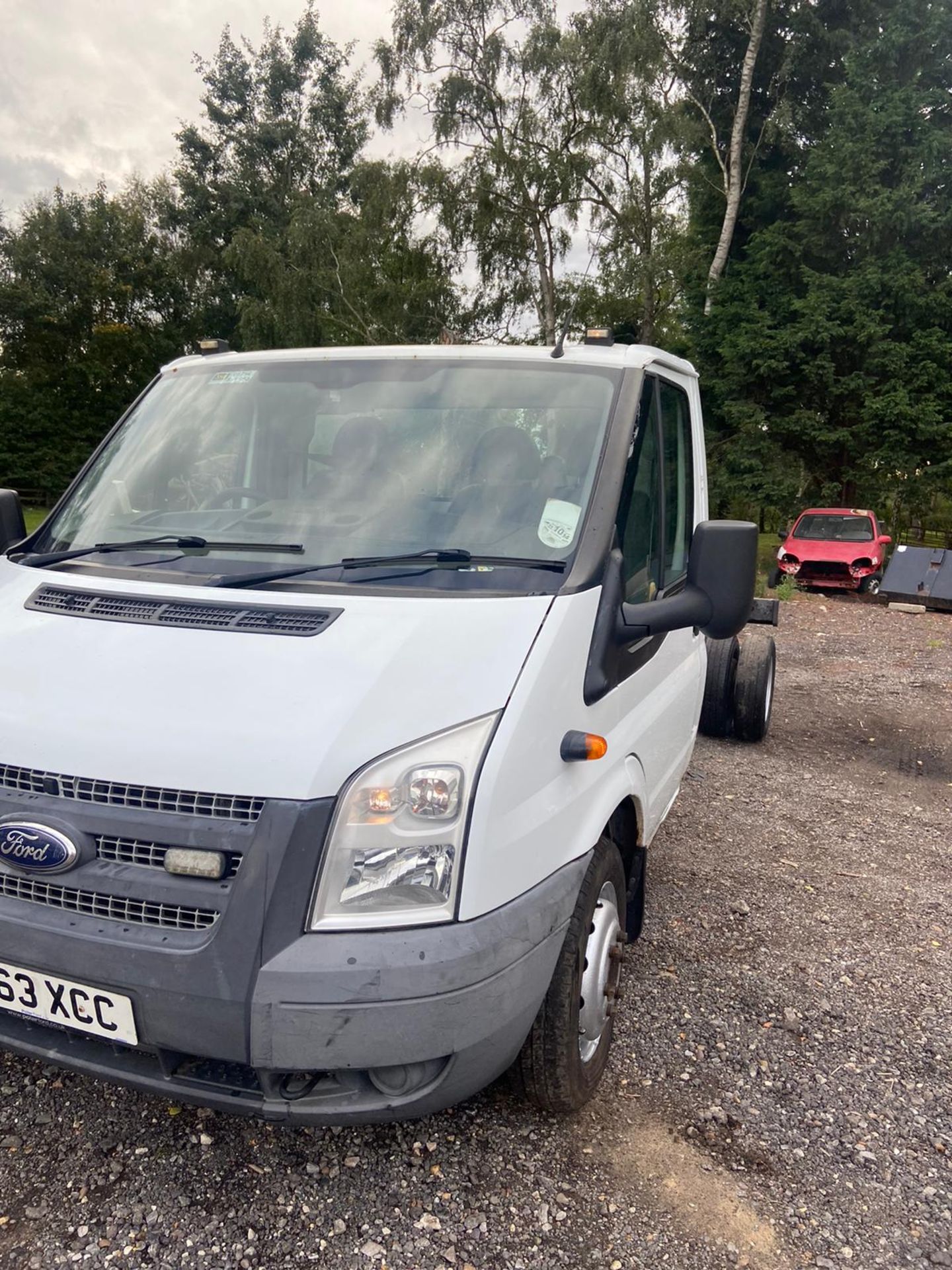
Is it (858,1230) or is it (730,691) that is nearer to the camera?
(858,1230)

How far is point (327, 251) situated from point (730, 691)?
24.6 metres

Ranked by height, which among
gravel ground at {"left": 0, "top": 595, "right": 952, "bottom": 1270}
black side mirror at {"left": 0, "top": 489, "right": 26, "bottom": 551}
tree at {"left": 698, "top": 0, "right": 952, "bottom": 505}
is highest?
tree at {"left": 698, "top": 0, "right": 952, "bottom": 505}

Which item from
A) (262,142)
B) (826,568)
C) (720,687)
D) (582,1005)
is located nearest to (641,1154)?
(582,1005)

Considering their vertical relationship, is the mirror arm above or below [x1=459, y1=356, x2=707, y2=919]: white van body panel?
above

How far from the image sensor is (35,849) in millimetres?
1996

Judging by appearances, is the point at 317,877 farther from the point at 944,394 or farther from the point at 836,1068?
the point at 944,394

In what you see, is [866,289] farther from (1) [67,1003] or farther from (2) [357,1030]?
(1) [67,1003]

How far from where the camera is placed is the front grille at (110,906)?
6.32 feet

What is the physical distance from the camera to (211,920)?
6.30 feet

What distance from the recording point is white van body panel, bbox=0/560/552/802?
1.93 m

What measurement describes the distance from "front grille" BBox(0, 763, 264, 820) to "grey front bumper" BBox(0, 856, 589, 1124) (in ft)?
1.00

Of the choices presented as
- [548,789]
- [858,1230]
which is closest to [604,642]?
[548,789]

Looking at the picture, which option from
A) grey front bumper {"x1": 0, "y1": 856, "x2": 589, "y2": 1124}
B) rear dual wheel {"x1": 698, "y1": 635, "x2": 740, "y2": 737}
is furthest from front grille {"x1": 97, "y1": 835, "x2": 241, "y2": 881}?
rear dual wheel {"x1": 698, "y1": 635, "x2": 740, "y2": 737}

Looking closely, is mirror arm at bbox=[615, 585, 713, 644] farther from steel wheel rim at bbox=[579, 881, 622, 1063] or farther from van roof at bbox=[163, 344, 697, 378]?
van roof at bbox=[163, 344, 697, 378]
